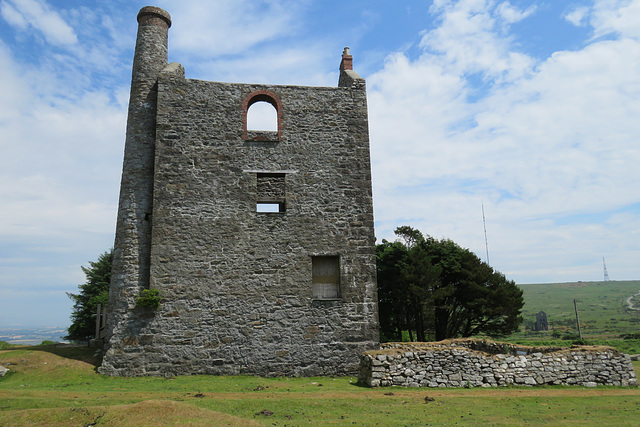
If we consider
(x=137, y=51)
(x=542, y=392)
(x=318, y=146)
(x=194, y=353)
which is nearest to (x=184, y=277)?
(x=194, y=353)

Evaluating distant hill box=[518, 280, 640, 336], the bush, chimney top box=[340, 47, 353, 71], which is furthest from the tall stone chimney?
distant hill box=[518, 280, 640, 336]

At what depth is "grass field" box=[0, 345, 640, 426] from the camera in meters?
7.14

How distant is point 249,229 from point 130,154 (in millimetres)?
4896

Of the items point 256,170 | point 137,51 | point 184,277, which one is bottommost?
point 184,277

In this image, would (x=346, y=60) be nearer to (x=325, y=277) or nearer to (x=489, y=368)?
(x=325, y=277)

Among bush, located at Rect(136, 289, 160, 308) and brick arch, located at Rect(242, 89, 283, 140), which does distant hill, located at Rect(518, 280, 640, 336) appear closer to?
brick arch, located at Rect(242, 89, 283, 140)

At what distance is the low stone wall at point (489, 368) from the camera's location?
11.1 m

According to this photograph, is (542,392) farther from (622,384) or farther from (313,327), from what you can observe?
(313,327)

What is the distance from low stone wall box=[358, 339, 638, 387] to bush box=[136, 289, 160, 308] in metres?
6.52

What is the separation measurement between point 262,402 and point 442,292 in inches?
529

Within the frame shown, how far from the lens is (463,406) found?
8.91 m

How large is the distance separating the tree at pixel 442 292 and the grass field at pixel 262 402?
29.3ft

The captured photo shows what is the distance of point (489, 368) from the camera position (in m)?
11.5

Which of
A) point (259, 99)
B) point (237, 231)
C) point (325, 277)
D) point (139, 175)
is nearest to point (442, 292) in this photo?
point (325, 277)
